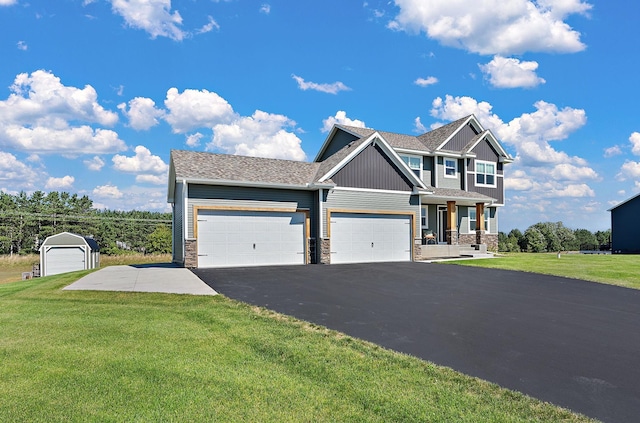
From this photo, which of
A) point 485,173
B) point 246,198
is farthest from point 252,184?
point 485,173

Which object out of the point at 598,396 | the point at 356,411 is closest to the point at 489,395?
the point at 598,396

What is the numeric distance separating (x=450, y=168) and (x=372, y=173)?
916 centimetres

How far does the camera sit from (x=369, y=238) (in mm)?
18375

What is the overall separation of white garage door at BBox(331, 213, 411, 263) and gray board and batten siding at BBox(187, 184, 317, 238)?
1.32m

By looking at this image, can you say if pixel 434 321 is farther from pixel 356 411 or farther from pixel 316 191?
pixel 316 191

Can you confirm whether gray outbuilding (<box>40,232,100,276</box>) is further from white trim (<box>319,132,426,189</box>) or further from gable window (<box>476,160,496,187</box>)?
gable window (<box>476,160,496,187</box>)

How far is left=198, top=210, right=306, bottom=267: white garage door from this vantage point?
51.3 feet

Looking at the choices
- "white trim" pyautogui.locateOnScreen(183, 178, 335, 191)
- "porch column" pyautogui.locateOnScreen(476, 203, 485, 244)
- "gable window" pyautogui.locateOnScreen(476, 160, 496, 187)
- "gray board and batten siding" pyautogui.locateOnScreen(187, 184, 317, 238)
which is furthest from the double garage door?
"gable window" pyautogui.locateOnScreen(476, 160, 496, 187)

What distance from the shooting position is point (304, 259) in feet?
57.0

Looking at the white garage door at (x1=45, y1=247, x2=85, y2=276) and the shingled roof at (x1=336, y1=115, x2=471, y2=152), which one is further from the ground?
the shingled roof at (x1=336, y1=115, x2=471, y2=152)

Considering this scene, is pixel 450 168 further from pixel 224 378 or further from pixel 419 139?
pixel 224 378

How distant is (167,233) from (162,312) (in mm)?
51102

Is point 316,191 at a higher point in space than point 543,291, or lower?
higher

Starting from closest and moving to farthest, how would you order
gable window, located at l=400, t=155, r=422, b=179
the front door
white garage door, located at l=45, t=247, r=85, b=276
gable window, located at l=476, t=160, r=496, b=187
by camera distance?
1. gable window, located at l=400, t=155, r=422, b=179
2. white garage door, located at l=45, t=247, r=85, b=276
3. the front door
4. gable window, located at l=476, t=160, r=496, b=187
